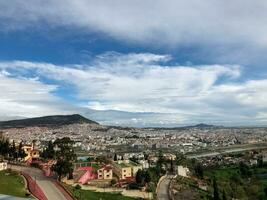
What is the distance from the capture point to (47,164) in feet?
173

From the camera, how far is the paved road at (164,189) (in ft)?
158

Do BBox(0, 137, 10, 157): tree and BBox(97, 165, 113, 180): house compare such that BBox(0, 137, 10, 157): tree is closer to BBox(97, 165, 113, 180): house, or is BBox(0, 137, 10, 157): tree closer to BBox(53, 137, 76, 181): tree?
BBox(53, 137, 76, 181): tree

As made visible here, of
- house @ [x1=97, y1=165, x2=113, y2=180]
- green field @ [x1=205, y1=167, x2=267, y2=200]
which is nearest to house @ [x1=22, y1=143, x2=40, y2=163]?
house @ [x1=97, y1=165, x2=113, y2=180]

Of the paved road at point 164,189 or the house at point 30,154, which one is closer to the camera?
the paved road at point 164,189

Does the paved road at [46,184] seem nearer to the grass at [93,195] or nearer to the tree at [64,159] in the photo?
the tree at [64,159]

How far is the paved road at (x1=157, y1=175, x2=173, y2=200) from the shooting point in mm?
48116

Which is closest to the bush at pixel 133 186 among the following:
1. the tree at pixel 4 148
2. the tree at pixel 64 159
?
the tree at pixel 64 159

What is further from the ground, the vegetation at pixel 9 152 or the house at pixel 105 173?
the vegetation at pixel 9 152

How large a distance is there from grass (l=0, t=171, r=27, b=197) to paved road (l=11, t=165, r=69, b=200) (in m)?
2.13

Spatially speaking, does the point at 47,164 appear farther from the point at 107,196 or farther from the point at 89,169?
the point at 107,196

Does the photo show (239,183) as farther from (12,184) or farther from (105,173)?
(12,184)

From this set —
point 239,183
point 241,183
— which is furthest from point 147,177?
point 241,183

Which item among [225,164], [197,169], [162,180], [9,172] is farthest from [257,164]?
[9,172]

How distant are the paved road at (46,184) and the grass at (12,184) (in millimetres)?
2133
